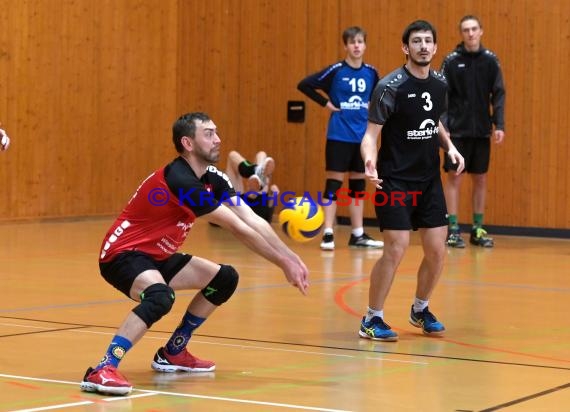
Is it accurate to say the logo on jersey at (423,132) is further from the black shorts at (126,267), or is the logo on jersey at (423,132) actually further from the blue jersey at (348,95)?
the blue jersey at (348,95)

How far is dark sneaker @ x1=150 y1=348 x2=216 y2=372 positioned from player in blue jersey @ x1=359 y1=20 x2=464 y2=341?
5.00 feet

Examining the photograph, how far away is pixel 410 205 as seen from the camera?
7777mm

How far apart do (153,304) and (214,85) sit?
1271cm

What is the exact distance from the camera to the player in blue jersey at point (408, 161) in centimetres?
769

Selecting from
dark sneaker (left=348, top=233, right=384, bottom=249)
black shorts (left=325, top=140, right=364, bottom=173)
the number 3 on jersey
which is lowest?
dark sneaker (left=348, top=233, right=384, bottom=249)

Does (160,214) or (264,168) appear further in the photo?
(264,168)

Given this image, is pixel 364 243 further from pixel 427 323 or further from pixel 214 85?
pixel 427 323

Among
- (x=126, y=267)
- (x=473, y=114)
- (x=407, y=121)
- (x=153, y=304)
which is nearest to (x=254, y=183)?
(x=473, y=114)

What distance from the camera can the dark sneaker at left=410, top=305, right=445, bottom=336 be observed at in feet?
25.7

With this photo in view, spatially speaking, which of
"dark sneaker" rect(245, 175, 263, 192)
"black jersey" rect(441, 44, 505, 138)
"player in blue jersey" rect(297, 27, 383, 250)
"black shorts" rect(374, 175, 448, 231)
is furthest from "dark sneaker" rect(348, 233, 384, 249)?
"black shorts" rect(374, 175, 448, 231)

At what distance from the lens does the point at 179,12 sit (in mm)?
18391

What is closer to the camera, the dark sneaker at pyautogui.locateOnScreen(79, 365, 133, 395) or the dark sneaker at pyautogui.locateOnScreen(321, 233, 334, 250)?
the dark sneaker at pyautogui.locateOnScreen(79, 365, 133, 395)

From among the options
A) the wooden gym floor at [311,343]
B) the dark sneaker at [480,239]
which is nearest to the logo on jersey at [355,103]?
the dark sneaker at [480,239]

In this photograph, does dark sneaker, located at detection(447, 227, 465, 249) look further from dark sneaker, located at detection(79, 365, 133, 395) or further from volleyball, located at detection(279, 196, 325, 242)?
dark sneaker, located at detection(79, 365, 133, 395)
